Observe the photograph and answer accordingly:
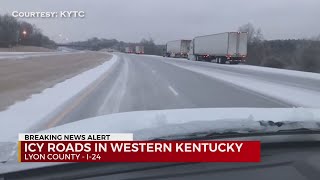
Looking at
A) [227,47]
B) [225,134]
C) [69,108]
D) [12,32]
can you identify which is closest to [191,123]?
[225,134]

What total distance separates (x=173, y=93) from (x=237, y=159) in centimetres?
1608

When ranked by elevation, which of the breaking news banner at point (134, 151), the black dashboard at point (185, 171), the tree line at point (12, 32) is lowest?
the black dashboard at point (185, 171)

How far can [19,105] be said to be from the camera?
13.8 m

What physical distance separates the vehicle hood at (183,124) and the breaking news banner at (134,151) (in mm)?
85

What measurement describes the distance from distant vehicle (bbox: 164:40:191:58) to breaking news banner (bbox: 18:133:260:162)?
9315cm

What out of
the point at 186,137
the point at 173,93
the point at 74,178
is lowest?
the point at 173,93

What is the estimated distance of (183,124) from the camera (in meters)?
2.96

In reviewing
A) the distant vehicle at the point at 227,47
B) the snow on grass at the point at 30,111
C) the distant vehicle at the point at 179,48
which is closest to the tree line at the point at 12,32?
the distant vehicle at the point at 179,48

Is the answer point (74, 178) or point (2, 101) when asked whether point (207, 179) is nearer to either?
point (74, 178)

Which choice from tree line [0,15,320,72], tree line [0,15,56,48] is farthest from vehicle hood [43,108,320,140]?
tree line [0,15,56,48]

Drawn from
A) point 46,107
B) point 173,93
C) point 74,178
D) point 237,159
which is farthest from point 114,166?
point 173,93

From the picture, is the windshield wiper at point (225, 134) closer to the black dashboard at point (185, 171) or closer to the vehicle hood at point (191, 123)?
the vehicle hood at point (191, 123)

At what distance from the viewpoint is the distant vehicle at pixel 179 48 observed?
323 ft

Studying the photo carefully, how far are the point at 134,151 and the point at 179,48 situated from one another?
98396 mm
